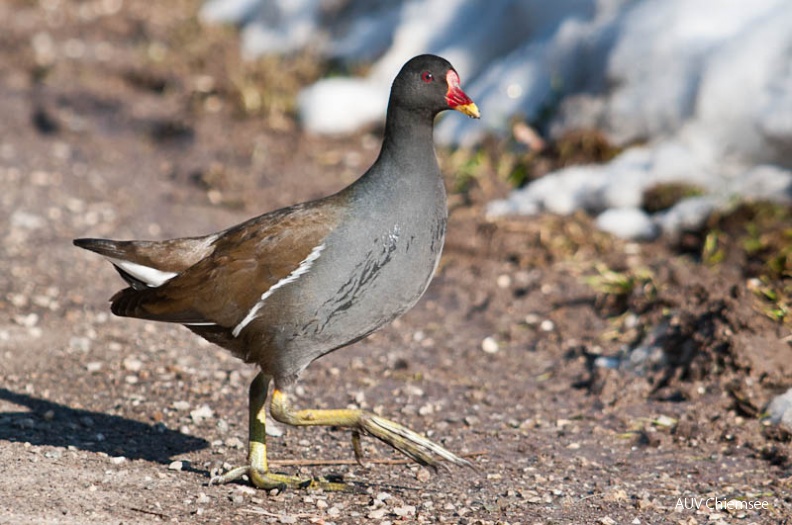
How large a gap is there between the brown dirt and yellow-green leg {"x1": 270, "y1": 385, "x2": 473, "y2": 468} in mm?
246

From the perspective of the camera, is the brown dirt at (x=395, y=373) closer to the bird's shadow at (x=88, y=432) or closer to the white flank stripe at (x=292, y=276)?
the bird's shadow at (x=88, y=432)

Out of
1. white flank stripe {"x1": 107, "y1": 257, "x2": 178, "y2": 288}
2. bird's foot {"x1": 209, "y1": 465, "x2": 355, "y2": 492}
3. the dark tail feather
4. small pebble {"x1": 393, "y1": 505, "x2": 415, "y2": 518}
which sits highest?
the dark tail feather

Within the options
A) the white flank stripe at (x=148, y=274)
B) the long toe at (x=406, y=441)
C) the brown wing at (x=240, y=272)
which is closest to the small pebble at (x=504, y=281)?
the brown wing at (x=240, y=272)

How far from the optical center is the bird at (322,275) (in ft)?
14.4

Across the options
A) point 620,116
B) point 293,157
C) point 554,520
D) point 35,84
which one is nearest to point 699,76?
point 620,116

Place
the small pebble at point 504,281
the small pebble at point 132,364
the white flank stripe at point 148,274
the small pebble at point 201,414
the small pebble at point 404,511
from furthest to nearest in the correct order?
the small pebble at point 504,281 < the small pebble at point 132,364 < the small pebble at point 201,414 < the white flank stripe at point 148,274 < the small pebble at point 404,511

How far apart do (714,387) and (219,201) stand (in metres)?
4.65

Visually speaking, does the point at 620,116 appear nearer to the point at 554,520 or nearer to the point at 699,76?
the point at 699,76

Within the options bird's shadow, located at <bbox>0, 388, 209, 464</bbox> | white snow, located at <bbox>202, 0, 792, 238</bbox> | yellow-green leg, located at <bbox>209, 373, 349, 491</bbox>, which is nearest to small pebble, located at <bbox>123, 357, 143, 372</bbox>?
bird's shadow, located at <bbox>0, 388, 209, 464</bbox>

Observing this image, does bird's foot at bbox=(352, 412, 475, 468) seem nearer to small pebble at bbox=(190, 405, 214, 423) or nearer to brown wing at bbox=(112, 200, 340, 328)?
brown wing at bbox=(112, 200, 340, 328)

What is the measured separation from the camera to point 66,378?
568 cm

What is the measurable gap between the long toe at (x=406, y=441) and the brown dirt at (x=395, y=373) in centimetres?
23

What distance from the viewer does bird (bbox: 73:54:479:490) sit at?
4398 millimetres

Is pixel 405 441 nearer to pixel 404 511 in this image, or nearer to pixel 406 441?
pixel 406 441
